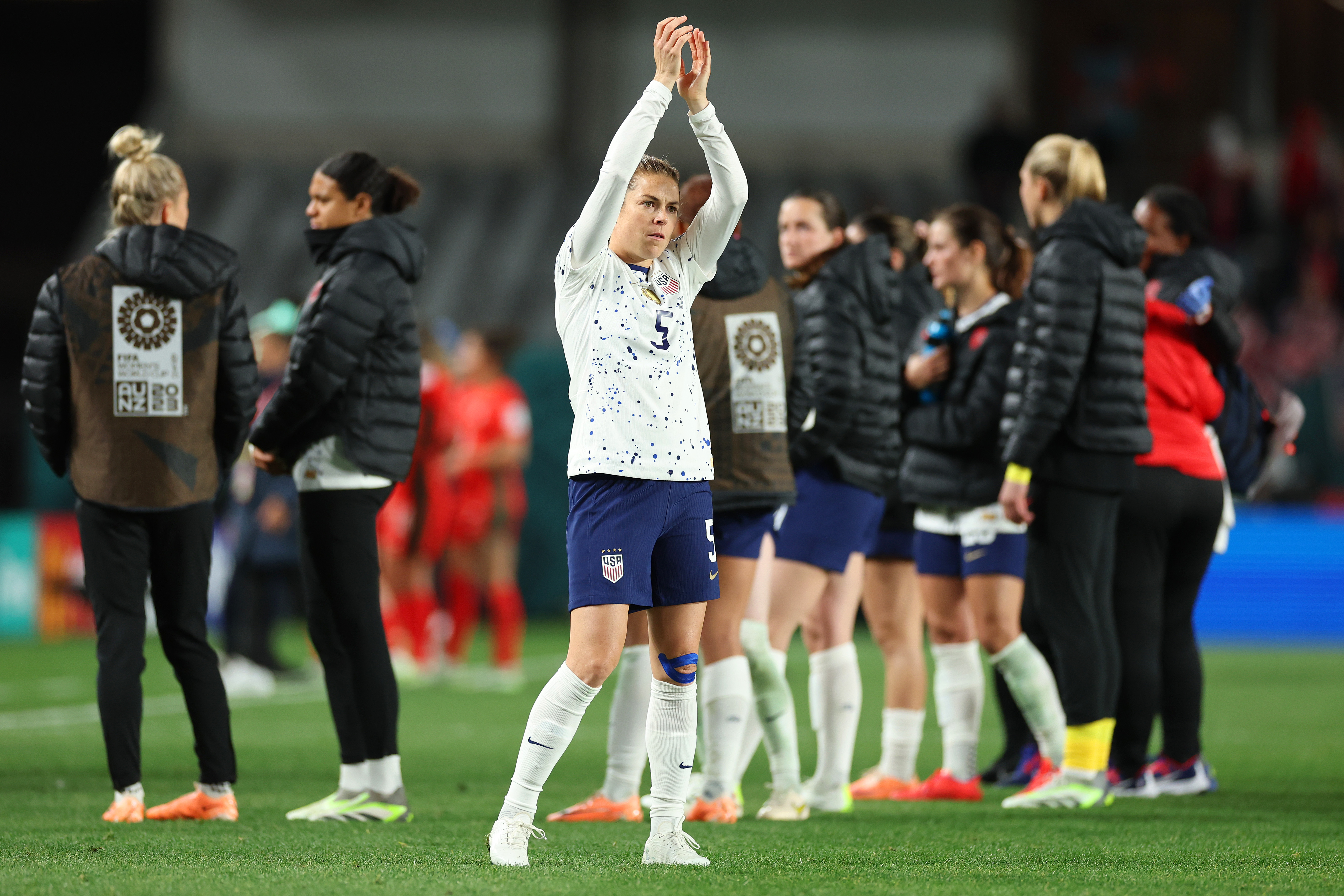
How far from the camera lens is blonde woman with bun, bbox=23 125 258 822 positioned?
5246mm

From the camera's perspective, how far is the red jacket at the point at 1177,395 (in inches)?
244

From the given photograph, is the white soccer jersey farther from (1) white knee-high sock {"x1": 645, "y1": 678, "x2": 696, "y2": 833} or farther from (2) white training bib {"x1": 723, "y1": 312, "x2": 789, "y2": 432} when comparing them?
(2) white training bib {"x1": 723, "y1": 312, "x2": 789, "y2": 432}

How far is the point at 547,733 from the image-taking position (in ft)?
13.9

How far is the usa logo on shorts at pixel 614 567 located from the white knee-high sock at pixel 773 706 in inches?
54.8

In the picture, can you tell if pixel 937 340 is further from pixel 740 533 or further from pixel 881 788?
pixel 881 788

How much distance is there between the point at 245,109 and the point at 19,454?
17.3 feet

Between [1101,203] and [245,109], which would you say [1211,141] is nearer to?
[245,109]

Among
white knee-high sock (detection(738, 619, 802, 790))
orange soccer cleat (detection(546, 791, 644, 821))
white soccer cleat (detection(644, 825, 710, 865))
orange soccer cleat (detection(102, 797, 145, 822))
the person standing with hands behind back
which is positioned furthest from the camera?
white knee-high sock (detection(738, 619, 802, 790))

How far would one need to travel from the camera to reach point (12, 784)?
20.1ft

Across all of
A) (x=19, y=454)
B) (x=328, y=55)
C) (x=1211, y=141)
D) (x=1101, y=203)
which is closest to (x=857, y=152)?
(x=1211, y=141)

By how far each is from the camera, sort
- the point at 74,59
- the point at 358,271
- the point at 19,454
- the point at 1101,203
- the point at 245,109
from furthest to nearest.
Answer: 1. the point at 74,59
2. the point at 245,109
3. the point at 19,454
4. the point at 1101,203
5. the point at 358,271

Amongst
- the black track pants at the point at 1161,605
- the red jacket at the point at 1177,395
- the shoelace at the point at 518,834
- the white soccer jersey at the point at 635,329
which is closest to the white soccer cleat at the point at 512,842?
the shoelace at the point at 518,834

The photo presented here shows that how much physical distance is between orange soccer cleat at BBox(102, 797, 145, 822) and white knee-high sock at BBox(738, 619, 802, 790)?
1.90 m

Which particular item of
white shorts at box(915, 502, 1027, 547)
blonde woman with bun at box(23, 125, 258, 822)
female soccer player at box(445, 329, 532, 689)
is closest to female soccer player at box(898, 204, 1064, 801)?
white shorts at box(915, 502, 1027, 547)
